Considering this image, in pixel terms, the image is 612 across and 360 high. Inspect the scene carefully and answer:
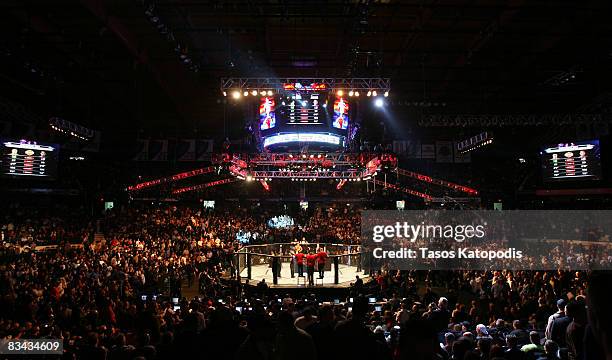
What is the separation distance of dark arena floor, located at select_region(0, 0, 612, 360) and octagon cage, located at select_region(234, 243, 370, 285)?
0.53 feet

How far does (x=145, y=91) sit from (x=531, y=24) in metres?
15.6

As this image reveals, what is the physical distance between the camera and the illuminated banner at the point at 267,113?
13.6 metres

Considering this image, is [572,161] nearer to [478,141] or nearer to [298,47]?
[478,141]

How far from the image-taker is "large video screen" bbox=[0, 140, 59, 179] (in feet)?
63.4

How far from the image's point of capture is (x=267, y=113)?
1361cm

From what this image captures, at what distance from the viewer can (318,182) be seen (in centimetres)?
3838

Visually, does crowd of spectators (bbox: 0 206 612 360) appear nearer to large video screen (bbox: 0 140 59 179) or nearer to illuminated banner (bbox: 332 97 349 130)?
large video screen (bbox: 0 140 59 179)

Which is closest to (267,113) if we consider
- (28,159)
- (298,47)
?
(298,47)

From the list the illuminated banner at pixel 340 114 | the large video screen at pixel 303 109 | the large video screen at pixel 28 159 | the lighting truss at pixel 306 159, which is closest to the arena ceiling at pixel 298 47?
the illuminated banner at pixel 340 114

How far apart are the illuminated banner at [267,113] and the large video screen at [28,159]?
1394 cm

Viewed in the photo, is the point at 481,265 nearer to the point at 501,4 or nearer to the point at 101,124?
the point at 501,4

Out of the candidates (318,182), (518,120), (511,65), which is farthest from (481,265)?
(318,182)

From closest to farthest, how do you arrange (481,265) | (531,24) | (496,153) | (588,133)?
(531,24) → (481,265) → (588,133) → (496,153)
